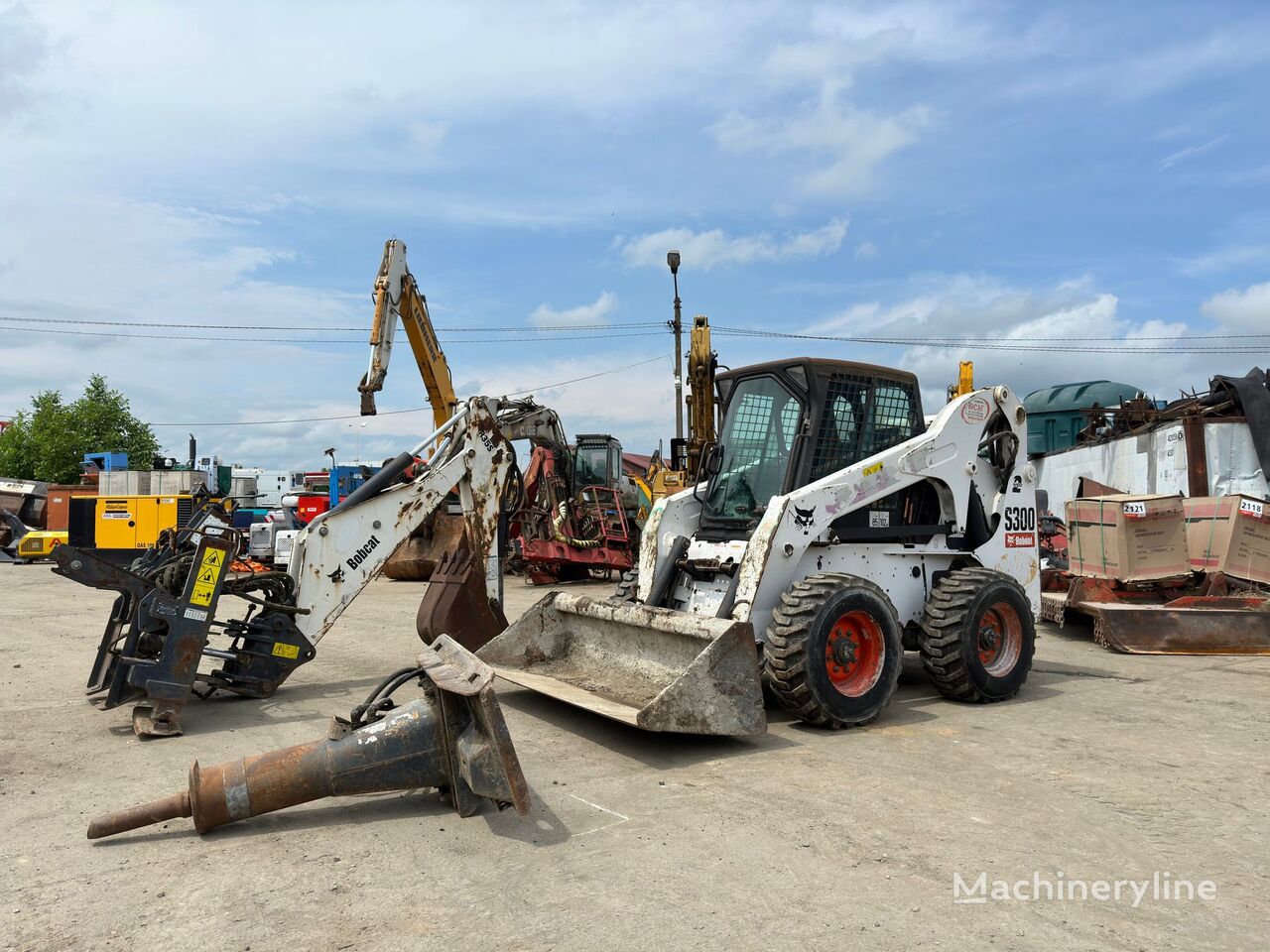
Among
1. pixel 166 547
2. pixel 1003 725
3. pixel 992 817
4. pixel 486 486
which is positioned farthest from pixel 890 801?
pixel 166 547

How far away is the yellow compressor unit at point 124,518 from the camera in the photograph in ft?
72.2

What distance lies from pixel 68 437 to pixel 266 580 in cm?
4767

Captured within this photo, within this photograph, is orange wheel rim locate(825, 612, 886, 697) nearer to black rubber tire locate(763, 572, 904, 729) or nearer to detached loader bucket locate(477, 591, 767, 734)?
black rubber tire locate(763, 572, 904, 729)

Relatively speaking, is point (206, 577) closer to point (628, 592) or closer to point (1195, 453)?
point (628, 592)

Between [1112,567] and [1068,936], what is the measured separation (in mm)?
8361

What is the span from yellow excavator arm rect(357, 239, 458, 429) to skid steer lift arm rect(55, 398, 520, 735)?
2800mm

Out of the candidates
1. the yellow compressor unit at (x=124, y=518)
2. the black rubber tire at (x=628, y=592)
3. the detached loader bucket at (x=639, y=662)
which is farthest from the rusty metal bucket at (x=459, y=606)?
the yellow compressor unit at (x=124, y=518)

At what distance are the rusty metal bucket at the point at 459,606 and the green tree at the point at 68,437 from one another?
44.6m

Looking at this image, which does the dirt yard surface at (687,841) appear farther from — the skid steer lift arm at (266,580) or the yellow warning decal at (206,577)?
the yellow warning decal at (206,577)

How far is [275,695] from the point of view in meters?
7.17

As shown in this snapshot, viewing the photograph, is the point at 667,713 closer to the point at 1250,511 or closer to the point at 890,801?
the point at 890,801

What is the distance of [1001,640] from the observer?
707 centimetres

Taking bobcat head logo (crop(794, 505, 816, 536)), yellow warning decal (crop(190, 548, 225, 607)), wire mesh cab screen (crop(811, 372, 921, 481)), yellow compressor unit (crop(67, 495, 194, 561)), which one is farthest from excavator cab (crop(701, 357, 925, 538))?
yellow compressor unit (crop(67, 495, 194, 561))

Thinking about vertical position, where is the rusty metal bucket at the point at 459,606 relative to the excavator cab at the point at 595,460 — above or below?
below
